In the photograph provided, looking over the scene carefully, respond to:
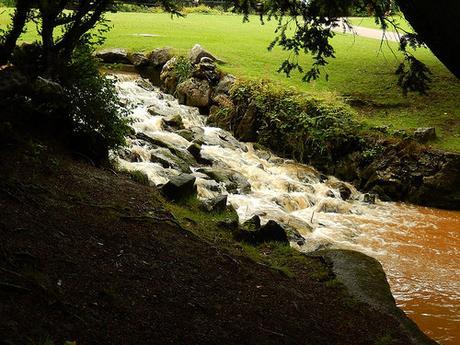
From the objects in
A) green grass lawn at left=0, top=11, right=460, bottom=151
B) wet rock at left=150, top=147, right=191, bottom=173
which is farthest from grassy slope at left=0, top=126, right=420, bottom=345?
green grass lawn at left=0, top=11, right=460, bottom=151

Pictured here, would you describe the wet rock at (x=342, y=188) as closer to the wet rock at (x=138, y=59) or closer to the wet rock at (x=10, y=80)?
the wet rock at (x=10, y=80)

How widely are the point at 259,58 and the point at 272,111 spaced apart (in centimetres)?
627

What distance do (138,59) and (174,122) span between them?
6.55 m

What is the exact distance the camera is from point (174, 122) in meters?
15.8

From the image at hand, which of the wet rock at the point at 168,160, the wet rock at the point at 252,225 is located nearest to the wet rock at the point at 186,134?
the wet rock at the point at 168,160

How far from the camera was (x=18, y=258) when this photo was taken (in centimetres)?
452

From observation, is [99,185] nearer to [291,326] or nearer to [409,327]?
[291,326]

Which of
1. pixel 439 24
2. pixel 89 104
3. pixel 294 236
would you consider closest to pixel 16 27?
pixel 89 104

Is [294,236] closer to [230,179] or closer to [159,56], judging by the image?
[230,179]

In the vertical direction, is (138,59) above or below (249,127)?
above

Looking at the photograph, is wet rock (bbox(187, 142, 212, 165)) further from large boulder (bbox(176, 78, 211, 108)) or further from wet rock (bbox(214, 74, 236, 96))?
large boulder (bbox(176, 78, 211, 108))

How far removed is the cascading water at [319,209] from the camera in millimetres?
8883

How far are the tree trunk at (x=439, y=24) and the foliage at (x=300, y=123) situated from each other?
13116 mm

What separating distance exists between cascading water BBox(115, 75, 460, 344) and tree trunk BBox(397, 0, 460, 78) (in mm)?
6070
